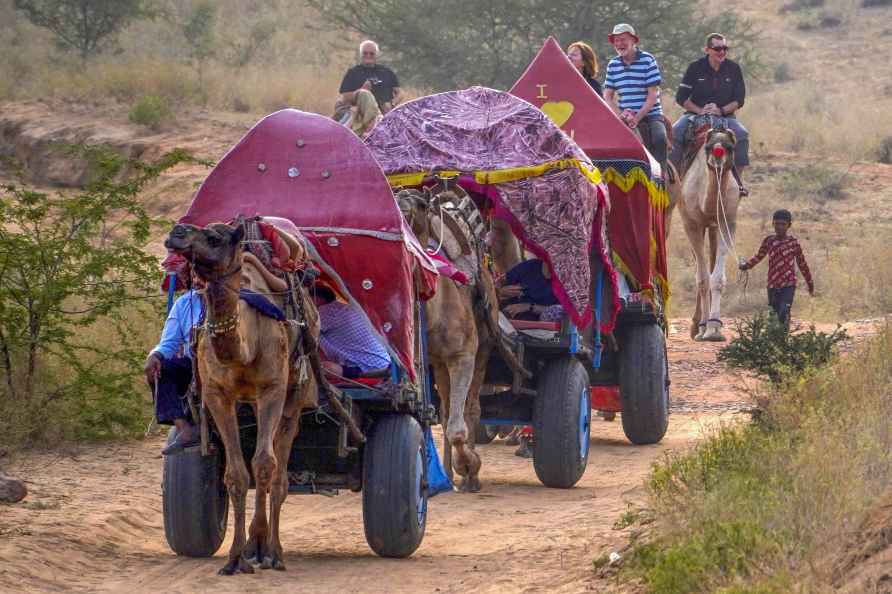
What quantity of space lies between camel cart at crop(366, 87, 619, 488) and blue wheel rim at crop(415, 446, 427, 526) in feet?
7.11

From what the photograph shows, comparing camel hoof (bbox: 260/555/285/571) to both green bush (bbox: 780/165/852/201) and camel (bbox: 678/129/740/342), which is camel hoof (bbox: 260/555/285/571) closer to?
camel (bbox: 678/129/740/342)

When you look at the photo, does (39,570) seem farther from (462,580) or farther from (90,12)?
(90,12)

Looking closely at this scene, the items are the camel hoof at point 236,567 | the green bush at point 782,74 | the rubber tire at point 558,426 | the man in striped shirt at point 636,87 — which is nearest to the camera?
the camel hoof at point 236,567

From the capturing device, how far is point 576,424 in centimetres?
1093

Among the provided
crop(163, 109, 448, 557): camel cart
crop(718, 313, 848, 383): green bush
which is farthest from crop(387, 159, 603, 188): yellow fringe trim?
crop(718, 313, 848, 383): green bush

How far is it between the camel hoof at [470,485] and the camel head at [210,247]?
4.20 m

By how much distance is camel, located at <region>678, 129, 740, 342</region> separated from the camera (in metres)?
16.5

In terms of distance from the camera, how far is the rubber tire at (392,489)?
828 centimetres

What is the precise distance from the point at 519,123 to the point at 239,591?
4.66 m

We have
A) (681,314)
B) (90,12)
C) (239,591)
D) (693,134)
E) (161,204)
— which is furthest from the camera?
(90,12)

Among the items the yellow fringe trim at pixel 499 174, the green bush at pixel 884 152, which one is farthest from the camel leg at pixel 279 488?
the green bush at pixel 884 152

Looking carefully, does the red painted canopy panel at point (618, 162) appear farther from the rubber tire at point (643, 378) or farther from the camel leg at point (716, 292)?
the camel leg at point (716, 292)

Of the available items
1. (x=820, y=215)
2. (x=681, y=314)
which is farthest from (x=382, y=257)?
(x=820, y=215)

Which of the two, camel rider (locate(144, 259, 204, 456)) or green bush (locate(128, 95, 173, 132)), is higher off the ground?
green bush (locate(128, 95, 173, 132))
